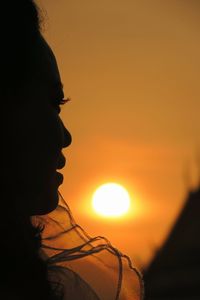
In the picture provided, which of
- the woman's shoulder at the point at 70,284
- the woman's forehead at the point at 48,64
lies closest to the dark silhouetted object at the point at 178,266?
the woman's shoulder at the point at 70,284

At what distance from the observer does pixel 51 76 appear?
7.35ft

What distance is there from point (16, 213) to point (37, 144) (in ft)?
0.61

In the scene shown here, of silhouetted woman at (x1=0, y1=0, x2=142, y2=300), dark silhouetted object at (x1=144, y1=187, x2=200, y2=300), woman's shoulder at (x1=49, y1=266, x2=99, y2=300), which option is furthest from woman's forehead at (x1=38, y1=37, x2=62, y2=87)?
dark silhouetted object at (x1=144, y1=187, x2=200, y2=300)

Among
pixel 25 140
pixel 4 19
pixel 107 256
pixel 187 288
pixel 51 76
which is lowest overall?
pixel 187 288

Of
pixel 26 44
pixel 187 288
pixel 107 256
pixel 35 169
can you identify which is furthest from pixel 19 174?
pixel 187 288

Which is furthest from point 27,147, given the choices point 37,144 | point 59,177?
point 59,177

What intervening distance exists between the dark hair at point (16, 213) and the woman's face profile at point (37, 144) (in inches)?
1.2

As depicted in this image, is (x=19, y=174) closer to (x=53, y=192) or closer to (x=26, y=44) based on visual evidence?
(x=53, y=192)

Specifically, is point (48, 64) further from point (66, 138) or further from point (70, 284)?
point (70, 284)

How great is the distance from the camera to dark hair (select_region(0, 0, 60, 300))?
6.62 ft

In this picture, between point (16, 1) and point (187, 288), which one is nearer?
point (16, 1)

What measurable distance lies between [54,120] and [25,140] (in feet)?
0.36

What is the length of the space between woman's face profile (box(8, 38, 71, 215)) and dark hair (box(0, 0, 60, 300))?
0.03 m

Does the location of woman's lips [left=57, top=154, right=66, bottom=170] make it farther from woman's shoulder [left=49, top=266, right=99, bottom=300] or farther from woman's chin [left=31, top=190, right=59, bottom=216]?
woman's shoulder [left=49, top=266, right=99, bottom=300]
